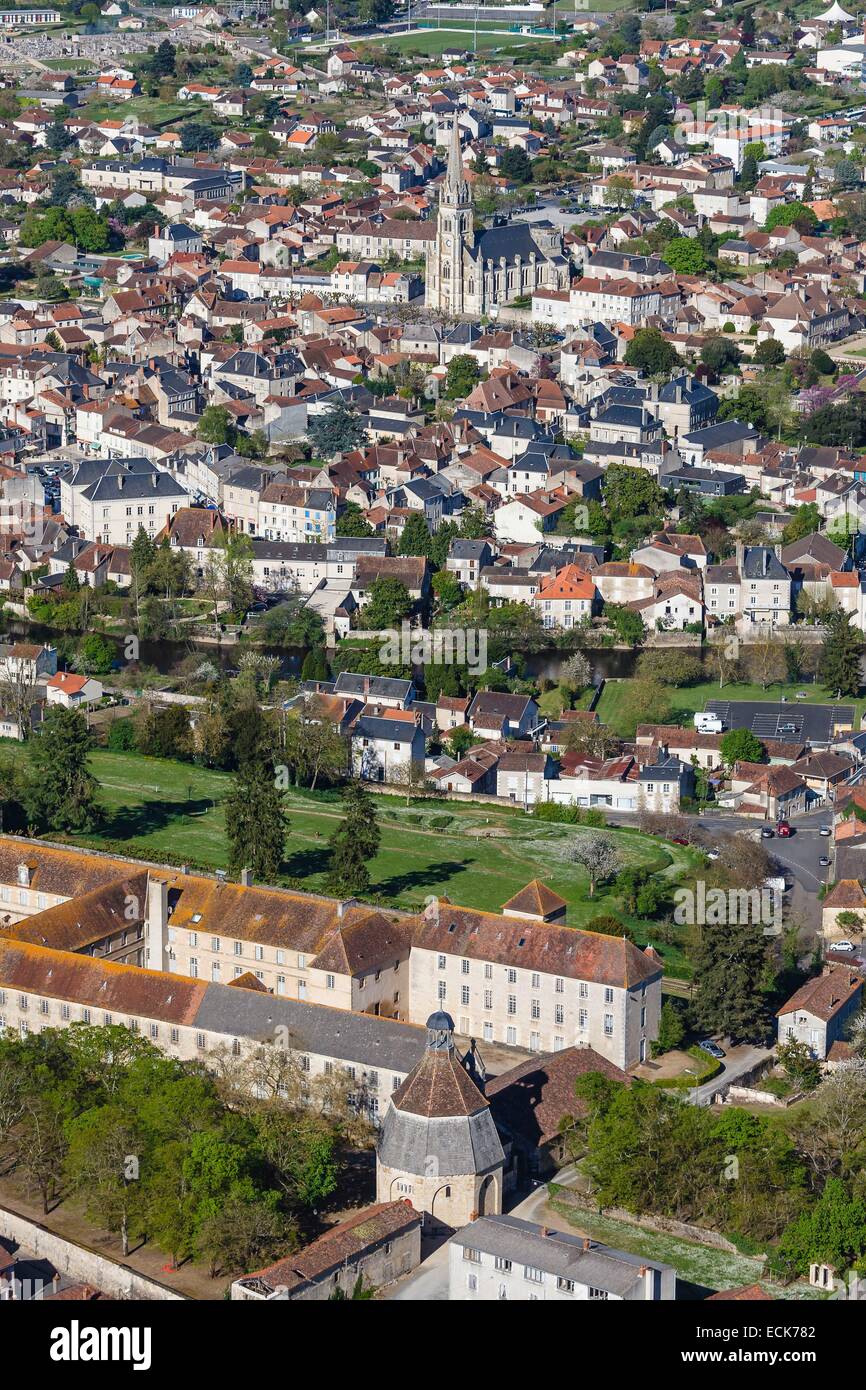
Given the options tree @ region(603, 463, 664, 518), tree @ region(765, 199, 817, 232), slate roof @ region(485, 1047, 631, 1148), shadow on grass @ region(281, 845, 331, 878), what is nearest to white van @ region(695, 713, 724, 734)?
shadow on grass @ region(281, 845, 331, 878)

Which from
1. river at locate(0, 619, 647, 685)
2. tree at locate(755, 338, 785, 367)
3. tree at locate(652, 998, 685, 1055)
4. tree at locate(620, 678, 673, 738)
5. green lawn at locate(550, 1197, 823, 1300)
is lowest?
river at locate(0, 619, 647, 685)

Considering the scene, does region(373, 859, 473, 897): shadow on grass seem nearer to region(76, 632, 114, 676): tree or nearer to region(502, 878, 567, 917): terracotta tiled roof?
region(502, 878, 567, 917): terracotta tiled roof

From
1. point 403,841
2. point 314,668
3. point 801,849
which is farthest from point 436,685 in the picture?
point 801,849

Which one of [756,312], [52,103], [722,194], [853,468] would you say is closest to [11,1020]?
[853,468]

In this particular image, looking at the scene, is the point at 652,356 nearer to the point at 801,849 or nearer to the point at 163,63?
the point at 801,849

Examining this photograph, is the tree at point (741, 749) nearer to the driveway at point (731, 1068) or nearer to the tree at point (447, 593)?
Result: the tree at point (447, 593)
